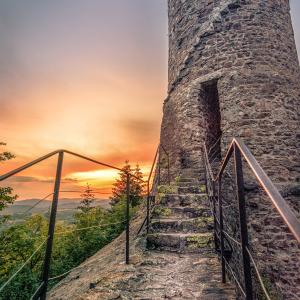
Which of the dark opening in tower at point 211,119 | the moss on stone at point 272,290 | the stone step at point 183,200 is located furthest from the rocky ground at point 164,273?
the dark opening in tower at point 211,119

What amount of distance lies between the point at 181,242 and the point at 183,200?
1404 mm

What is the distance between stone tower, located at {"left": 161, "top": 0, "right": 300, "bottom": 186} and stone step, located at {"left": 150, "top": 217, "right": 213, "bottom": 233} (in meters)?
2.35

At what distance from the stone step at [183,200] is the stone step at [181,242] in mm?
1144

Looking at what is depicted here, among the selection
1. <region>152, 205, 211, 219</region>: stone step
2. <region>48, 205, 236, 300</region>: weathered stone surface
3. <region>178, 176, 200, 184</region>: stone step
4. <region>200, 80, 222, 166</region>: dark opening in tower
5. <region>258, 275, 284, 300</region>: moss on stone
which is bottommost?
<region>258, 275, 284, 300</region>: moss on stone

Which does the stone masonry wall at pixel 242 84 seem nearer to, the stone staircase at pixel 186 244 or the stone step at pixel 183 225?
the stone staircase at pixel 186 244

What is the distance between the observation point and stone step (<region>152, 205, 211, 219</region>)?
480 cm

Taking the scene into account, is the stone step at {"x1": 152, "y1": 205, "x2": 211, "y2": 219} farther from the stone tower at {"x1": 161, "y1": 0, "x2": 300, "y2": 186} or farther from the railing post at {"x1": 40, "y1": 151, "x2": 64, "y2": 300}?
the railing post at {"x1": 40, "y1": 151, "x2": 64, "y2": 300}

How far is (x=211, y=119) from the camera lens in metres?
7.86

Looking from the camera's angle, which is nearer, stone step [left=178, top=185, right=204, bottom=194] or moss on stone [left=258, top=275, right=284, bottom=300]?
moss on stone [left=258, top=275, right=284, bottom=300]

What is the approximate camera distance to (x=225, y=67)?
6.78m

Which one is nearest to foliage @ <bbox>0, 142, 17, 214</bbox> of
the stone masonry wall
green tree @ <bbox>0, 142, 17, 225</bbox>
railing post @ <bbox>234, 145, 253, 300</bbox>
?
green tree @ <bbox>0, 142, 17, 225</bbox>

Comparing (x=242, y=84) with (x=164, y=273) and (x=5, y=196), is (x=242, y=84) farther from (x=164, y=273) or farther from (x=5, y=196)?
(x=5, y=196)

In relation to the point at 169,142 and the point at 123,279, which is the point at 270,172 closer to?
the point at 169,142

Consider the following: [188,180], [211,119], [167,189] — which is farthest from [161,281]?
[211,119]
